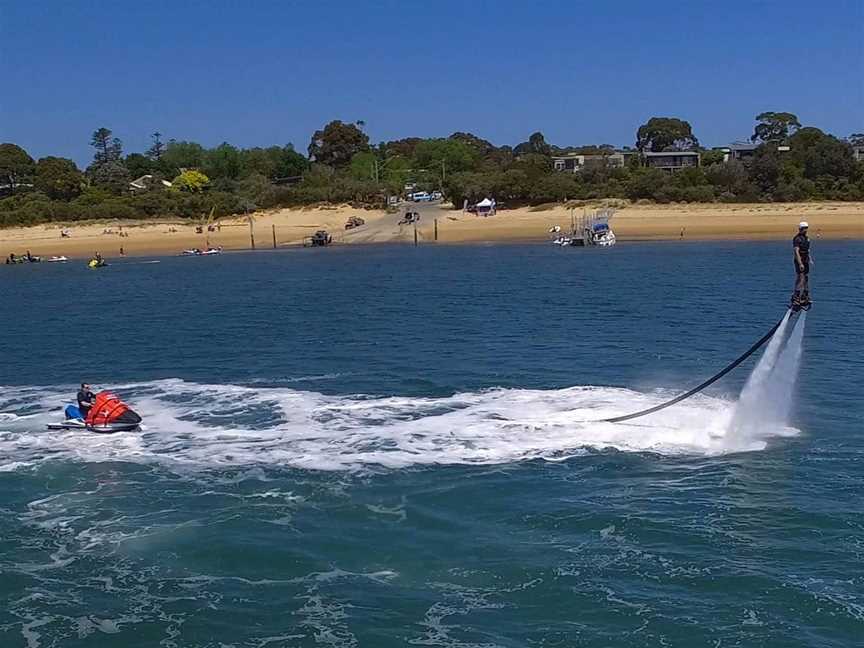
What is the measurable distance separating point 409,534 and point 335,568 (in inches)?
81.7

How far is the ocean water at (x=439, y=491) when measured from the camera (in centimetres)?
1717

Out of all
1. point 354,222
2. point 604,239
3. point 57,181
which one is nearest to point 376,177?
point 354,222

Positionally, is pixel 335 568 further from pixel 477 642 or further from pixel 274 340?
pixel 274 340

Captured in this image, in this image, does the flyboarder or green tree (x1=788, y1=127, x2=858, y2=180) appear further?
green tree (x1=788, y1=127, x2=858, y2=180)

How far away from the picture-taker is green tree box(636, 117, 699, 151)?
162875 millimetres

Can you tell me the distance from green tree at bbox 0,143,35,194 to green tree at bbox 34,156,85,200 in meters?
6.39

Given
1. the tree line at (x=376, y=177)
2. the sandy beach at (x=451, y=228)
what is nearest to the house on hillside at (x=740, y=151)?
the tree line at (x=376, y=177)

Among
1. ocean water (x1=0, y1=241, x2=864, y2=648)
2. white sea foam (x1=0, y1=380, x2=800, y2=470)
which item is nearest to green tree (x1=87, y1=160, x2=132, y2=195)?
ocean water (x1=0, y1=241, x2=864, y2=648)

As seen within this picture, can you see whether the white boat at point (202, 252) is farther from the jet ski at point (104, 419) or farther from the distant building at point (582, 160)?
the jet ski at point (104, 419)

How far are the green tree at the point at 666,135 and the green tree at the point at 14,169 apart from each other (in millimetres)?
95869

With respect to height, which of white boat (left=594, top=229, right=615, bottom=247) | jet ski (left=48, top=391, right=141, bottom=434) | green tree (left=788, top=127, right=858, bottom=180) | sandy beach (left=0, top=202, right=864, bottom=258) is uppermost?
green tree (left=788, top=127, right=858, bottom=180)

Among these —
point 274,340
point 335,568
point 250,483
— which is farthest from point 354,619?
point 274,340

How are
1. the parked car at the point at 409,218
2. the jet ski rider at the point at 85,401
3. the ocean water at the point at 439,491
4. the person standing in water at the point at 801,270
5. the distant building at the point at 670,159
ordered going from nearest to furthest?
the ocean water at the point at 439,491 → the person standing in water at the point at 801,270 → the jet ski rider at the point at 85,401 → the parked car at the point at 409,218 → the distant building at the point at 670,159

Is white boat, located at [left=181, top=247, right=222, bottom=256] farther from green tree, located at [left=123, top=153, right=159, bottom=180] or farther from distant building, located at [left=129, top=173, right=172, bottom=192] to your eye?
green tree, located at [left=123, top=153, right=159, bottom=180]
